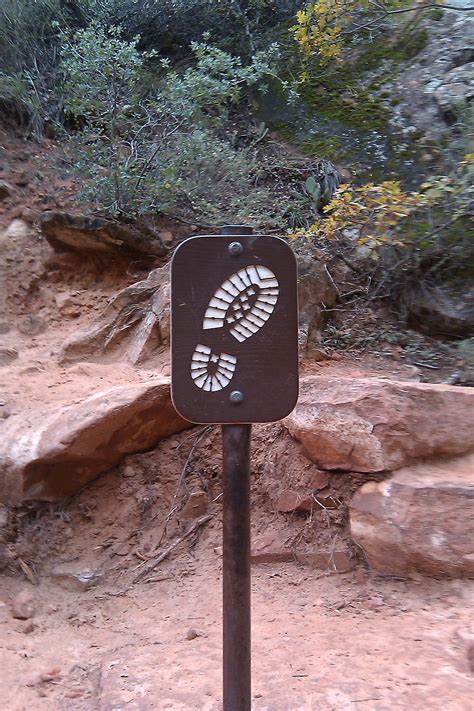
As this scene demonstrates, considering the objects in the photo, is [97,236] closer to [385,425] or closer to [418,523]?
[385,425]

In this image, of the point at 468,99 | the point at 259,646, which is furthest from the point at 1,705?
the point at 468,99

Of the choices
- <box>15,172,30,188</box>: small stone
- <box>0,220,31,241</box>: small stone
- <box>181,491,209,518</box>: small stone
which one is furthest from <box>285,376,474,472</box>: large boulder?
<box>15,172,30,188</box>: small stone

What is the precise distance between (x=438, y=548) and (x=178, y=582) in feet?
4.65

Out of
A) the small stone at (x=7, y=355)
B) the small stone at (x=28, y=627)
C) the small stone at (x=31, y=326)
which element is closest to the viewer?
the small stone at (x=28, y=627)

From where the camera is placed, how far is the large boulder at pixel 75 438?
3.81 metres

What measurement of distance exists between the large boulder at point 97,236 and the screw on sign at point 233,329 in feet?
12.5

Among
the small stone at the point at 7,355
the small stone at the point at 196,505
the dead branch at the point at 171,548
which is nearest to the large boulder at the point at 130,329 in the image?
the small stone at the point at 7,355

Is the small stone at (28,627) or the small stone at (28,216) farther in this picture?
the small stone at (28,216)

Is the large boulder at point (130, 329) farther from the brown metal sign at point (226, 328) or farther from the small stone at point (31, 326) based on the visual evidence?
the brown metal sign at point (226, 328)

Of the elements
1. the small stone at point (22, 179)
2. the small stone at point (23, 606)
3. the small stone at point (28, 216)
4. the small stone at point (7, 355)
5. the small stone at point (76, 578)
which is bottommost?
the small stone at point (23, 606)

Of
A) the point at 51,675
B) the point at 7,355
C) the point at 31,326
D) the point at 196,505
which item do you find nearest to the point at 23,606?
the point at 51,675

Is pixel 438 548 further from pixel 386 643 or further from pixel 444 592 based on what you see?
pixel 386 643

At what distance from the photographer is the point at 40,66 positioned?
684 centimetres

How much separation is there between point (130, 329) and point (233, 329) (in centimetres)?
318
